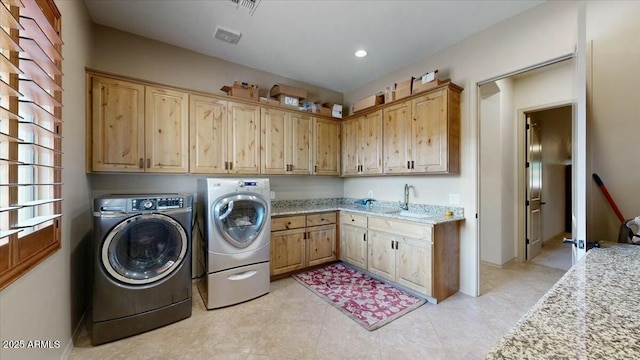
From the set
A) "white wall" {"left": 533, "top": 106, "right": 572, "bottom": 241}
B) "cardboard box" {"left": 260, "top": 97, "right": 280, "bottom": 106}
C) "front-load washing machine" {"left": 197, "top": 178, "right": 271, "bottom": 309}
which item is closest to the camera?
"front-load washing machine" {"left": 197, "top": 178, "right": 271, "bottom": 309}

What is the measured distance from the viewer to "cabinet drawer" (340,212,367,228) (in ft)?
11.0

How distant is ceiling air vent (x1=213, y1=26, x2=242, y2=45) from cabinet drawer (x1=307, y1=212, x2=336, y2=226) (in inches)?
94.0

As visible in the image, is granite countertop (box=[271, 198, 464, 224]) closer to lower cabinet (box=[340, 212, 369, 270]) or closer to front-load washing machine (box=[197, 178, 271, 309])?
lower cabinet (box=[340, 212, 369, 270])

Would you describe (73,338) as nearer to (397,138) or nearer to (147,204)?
(147,204)

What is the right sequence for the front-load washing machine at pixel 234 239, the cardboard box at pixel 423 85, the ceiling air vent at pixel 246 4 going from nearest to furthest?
the ceiling air vent at pixel 246 4 → the front-load washing machine at pixel 234 239 → the cardboard box at pixel 423 85

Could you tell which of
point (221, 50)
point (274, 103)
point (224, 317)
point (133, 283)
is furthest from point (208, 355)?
point (221, 50)

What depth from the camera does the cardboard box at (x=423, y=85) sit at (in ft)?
9.18

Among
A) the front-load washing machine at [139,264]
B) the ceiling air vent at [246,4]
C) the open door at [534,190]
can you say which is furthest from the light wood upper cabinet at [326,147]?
the open door at [534,190]

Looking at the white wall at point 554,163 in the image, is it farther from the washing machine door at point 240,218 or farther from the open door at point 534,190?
the washing machine door at point 240,218

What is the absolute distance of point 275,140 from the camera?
344cm

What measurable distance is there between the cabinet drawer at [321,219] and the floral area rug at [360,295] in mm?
687

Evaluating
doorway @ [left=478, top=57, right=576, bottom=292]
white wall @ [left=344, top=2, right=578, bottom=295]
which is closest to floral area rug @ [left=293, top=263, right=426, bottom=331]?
white wall @ [left=344, top=2, right=578, bottom=295]

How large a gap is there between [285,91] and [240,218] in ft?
6.22

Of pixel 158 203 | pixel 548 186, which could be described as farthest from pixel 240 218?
pixel 548 186
